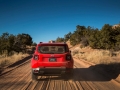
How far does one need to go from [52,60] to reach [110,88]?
8.94 feet

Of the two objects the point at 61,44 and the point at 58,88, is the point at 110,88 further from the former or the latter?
the point at 61,44

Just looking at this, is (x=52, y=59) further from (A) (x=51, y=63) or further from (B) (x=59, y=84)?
(B) (x=59, y=84)

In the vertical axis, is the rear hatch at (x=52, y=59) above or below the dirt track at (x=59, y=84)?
above

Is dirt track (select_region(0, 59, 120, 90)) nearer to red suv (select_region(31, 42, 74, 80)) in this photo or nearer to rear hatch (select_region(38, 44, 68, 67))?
red suv (select_region(31, 42, 74, 80))

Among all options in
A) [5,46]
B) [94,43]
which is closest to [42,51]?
[5,46]

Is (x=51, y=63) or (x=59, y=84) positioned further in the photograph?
(x=51, y=63)

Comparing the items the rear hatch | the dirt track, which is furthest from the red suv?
the dirt track

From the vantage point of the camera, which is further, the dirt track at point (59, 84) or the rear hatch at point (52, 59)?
the rear hatch at point (52, 59)

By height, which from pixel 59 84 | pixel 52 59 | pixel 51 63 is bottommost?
pixel 59 84

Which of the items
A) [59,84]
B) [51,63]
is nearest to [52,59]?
[51,63]

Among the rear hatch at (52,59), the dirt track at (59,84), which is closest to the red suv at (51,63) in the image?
the rear hatch at (52,59)

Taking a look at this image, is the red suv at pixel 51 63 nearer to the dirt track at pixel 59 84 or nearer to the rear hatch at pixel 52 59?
the rear hatch at pixel 52 59

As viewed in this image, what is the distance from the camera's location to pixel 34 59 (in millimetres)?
7699

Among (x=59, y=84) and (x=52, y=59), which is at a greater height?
(x=52, y=59)
